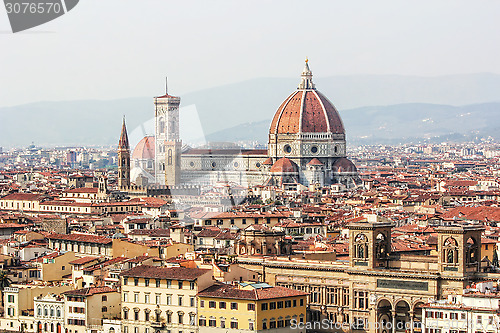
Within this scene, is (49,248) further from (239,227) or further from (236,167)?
(236,167)

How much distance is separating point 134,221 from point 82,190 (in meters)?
41.1

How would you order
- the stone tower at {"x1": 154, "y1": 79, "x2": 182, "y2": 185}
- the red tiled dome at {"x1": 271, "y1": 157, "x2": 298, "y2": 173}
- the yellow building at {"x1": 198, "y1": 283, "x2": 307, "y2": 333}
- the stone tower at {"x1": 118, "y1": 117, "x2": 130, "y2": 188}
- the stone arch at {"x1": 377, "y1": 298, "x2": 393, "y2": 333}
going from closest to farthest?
the yellow building at {"x1": 198, "y1": 283, "x2": 307, "y2": 333}
the stone arch at {"x1": 377, "y1": 298, "x2": 393, "y2": 333}
the stone tower at {"x1": 154, "y1": 79, "x2": 182, "y2": 185}
the stone tower at {"x1": 118, "y1": 117, "x2": 130, "y2": 188}
the red tiled dome at {"x1": 271, "y1": 157, "x2": 298, "y2": 173}

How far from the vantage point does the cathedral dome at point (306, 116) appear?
14712 centimetres

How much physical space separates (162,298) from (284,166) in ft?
324

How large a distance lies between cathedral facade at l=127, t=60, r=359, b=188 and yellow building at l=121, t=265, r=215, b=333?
89.5m

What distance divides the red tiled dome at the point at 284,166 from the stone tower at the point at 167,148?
43.1 ft

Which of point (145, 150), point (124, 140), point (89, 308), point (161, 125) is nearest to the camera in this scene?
point (89, 308)

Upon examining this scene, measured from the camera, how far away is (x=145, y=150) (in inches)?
5674

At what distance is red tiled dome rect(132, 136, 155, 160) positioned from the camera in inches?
5338

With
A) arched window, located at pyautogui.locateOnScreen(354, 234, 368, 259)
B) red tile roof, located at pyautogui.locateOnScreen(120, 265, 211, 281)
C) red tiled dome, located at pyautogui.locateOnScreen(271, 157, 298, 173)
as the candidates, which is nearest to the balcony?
red tile roof, located at pyautogui.locateOnScreen(120, 265, 211, 281)

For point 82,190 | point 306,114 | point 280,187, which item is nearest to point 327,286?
point 82,190

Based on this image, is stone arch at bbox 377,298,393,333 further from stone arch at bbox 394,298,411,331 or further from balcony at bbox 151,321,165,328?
balcony at bbox 151,321,165,328

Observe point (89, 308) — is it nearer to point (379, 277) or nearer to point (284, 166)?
point (379, 277)

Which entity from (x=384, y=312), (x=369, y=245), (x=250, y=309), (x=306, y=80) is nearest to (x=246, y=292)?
(x=250, y=309)
